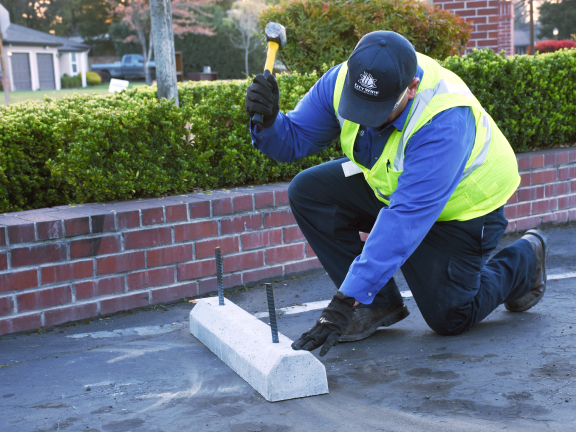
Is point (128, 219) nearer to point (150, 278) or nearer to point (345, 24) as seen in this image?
point (150, 278)

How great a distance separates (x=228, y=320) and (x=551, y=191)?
3647 mm

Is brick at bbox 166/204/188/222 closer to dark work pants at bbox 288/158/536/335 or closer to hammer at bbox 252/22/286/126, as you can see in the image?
dark work pants at bbox 288/158/536/335

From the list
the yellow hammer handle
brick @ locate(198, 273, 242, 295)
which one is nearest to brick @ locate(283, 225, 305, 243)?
brick @ locate(198, 273, 242, 295)

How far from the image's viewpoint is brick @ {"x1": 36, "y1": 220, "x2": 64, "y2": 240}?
3.45 metres

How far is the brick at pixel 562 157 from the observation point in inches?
216

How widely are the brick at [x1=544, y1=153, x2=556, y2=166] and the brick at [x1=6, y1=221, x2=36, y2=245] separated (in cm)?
414

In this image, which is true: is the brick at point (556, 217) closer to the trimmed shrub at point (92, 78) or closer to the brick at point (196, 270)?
the brick at point (196, 270)

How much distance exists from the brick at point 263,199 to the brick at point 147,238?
63 cm

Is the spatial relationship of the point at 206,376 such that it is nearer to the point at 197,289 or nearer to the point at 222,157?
the point at 197,289

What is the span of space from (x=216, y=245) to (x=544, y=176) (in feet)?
10.0

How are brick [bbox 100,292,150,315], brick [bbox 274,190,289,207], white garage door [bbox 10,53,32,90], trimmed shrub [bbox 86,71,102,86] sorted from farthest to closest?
trimmed shrub [bbox 86,71,102,86]
white garage door [bbox 10,53,32,90]
brick [bbox 274,190,289,207]
brick [bbox 100,292,150,315]

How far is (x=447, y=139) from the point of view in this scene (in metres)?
2.55

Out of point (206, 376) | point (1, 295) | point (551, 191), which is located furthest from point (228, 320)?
point (551, 191)

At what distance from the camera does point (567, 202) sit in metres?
5.66
